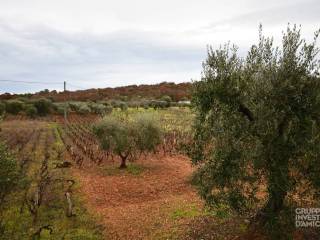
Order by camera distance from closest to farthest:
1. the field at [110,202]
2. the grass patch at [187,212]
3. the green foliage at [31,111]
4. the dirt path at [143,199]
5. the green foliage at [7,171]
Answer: the green foliage at [7,171], the field at [110,202], the dirt path at [143,199], the grass patch at [187,212], the green foliage at [31,111]

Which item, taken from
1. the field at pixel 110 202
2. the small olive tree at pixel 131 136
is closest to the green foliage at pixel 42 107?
the field at pixel 110 202

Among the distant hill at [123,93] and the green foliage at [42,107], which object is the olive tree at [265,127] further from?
the distant hill at [123,93]

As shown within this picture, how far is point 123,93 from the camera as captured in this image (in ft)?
557

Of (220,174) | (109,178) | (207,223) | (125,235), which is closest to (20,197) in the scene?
(109,178)

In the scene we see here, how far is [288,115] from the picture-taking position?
57.0 feet

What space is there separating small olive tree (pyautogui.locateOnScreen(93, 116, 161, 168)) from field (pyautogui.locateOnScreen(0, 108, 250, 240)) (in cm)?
229

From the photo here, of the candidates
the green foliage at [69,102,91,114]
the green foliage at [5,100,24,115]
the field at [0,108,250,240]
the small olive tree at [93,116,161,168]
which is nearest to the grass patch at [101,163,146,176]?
the field at [0,108,250,240]

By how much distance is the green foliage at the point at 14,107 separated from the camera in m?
115

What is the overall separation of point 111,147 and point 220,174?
1170 inches

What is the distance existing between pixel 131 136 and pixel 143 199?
44.6 feet

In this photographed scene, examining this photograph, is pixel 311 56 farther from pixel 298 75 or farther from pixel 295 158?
pixel 295 158

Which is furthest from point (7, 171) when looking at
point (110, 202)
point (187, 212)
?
point (110, 202)
